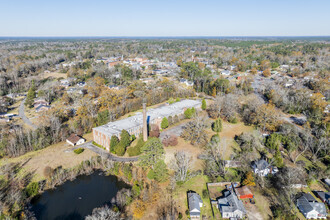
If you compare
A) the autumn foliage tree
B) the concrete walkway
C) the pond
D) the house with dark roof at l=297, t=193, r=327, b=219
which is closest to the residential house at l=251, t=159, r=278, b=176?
the house with dark roof at l=297, t=193, r=327, b=219

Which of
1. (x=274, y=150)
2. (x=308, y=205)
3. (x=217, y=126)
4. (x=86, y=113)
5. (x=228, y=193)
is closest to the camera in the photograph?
(x=308, y=205)

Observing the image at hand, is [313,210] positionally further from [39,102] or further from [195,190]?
[39,102]

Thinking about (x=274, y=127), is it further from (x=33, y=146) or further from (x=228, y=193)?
(x=33, y=146)

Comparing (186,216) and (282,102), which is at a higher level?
(282,102)

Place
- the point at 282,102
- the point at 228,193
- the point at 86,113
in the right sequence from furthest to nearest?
the point at 282,102 < the point at 86,113 < the point at 228,193

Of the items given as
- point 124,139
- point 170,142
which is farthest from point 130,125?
point 170,142

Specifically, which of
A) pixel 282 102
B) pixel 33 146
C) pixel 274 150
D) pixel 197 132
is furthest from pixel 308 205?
pixel 33 146
